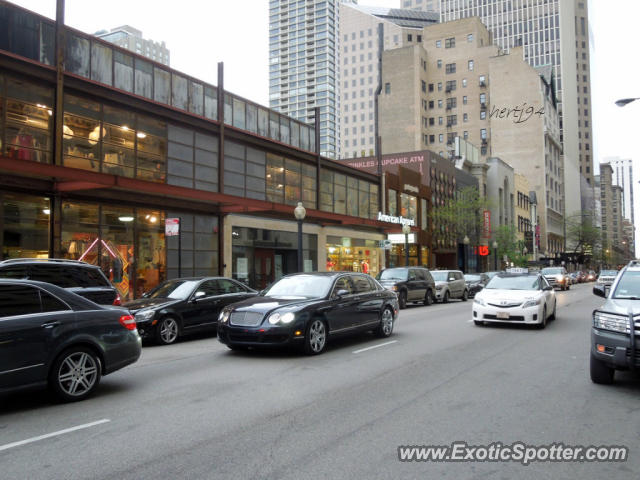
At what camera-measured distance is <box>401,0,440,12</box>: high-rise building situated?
6747 inches

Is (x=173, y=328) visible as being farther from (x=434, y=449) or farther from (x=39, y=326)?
(x=434, y=449)

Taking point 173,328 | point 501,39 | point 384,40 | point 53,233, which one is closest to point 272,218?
point 53,233

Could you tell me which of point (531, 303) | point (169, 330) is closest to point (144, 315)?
point (169, 330)

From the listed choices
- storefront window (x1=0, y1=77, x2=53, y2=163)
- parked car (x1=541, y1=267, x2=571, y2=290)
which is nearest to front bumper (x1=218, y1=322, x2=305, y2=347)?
storefront window (x1=0, y1=77, x2=53, y2=163)

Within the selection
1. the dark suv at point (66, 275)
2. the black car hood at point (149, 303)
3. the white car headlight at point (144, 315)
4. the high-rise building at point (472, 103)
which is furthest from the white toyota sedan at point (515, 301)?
the high-rise building at point (472, 103)

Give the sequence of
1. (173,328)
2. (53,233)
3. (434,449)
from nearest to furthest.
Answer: (434,449)
(173,328)
(53,233)

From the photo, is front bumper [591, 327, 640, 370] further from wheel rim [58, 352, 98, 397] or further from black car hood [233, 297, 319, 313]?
wheel rim [58, 352, 98, 397]

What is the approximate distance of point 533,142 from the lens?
317 ft

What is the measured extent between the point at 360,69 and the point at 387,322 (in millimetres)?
136711

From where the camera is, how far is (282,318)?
9.58m

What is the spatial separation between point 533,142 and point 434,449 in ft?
330

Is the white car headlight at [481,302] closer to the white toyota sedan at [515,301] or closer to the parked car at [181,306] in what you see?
the white toyota sedan at [515,301]

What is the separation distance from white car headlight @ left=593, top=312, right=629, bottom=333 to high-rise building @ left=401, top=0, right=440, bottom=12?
18126 centimetres

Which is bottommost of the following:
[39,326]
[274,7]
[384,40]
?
[39,326]
